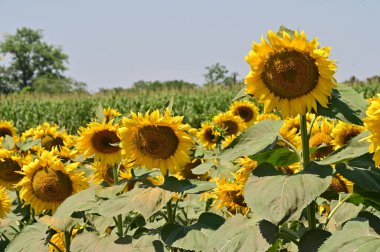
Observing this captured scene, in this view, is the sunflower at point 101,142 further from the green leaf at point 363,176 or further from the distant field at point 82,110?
the distant field at point 82,110

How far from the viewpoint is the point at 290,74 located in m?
2.28

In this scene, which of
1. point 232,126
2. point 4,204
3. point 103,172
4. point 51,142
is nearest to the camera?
point 103,172

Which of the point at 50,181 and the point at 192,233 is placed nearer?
the point at 192,233

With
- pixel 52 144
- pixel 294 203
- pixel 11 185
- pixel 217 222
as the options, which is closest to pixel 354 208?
pixel 217 222

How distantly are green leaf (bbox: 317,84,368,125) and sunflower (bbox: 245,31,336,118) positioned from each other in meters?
0.03

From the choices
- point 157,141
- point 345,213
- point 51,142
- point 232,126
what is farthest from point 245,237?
point 232,126

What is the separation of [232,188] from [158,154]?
0.48m

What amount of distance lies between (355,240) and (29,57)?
281ft

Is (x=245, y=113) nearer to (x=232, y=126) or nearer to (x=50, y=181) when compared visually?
(x=232, y=126)

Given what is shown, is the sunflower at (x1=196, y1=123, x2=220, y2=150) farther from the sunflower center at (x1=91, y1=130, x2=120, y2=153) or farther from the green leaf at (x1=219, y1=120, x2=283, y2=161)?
the green leaf at (x1=219, y1=120, x2=283, y2=161)

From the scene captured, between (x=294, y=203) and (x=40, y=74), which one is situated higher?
(x=40, y=74)

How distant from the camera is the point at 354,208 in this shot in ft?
8.67

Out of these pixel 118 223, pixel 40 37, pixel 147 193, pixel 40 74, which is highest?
pixel 40 37

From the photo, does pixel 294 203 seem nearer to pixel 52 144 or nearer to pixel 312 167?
pixel 312 167
